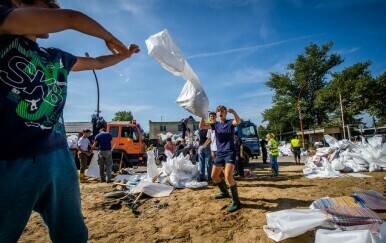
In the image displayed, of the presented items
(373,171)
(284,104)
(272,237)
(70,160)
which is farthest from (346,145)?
(284,104)

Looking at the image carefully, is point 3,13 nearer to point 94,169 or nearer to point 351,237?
point 351,237

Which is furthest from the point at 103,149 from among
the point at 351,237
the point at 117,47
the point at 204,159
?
the point at 351,237

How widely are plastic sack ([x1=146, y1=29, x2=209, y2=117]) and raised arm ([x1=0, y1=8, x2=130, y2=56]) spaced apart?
2542 mm

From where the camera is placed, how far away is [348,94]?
31891 millimetres

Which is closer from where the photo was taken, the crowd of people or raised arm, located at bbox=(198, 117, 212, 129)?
the crowd of people

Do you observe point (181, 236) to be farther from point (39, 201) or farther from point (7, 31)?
point (7, 31)

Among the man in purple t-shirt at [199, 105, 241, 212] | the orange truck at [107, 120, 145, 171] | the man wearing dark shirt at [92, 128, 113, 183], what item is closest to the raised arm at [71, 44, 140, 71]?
the man in purple t-shirt at [199, 105, 241, 212]

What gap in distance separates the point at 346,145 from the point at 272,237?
8866 mm

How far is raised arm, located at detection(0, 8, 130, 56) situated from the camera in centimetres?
82

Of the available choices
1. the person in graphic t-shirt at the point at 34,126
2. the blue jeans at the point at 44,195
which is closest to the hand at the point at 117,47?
the person in graphic t-shirt at the point at 34,126

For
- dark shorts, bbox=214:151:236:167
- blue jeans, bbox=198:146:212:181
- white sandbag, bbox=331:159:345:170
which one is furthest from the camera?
white sandbag, bbox=331:159:345:170

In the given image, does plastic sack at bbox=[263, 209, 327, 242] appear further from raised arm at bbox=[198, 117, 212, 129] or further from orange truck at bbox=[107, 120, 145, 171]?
orange truck at bbox=[107, 120, 145, 171]

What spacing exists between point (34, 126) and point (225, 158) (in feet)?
12.0

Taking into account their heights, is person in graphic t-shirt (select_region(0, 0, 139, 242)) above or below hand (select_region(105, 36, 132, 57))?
below
